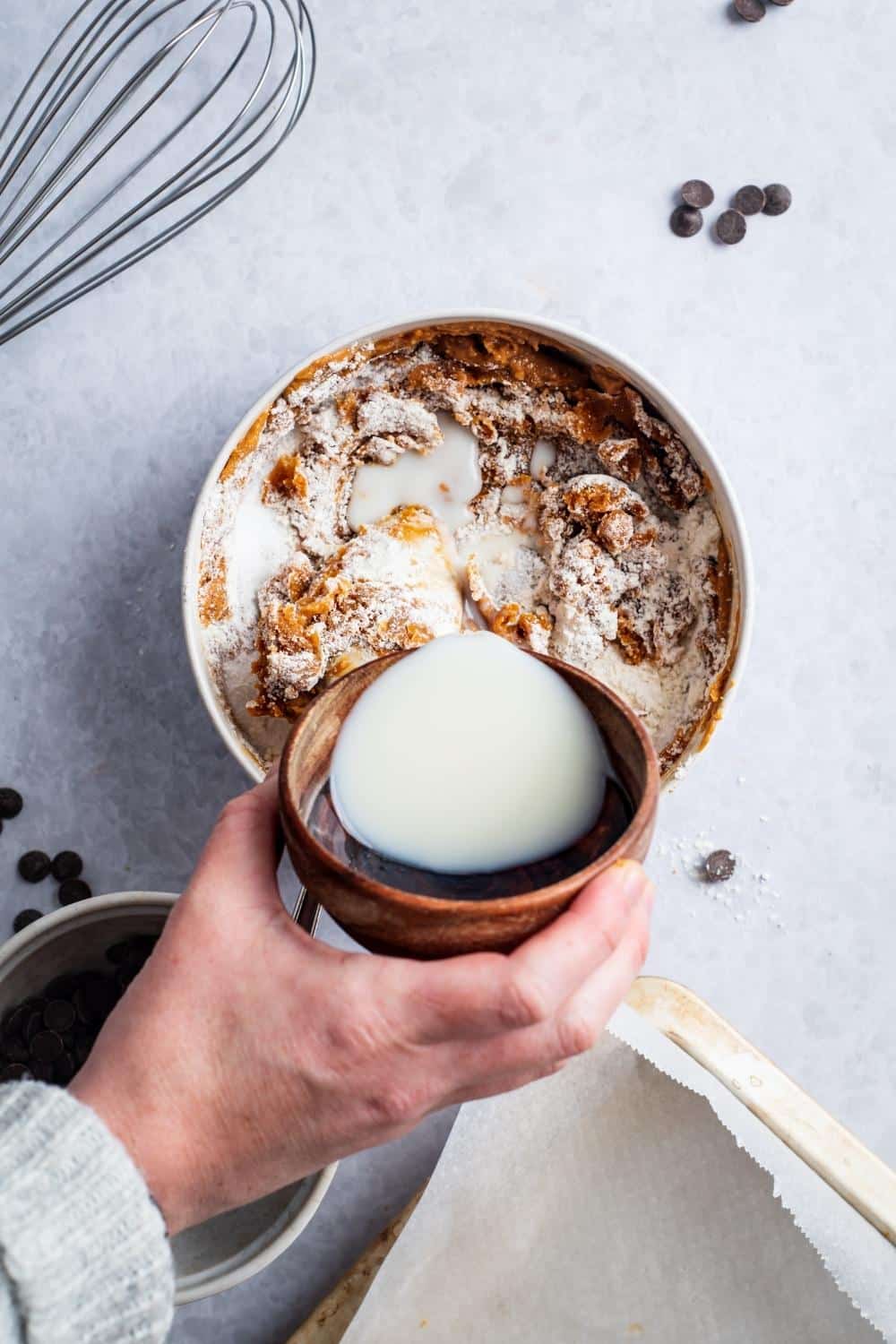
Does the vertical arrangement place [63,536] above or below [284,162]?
below

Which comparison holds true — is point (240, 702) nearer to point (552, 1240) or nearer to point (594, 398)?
point (594, 398)

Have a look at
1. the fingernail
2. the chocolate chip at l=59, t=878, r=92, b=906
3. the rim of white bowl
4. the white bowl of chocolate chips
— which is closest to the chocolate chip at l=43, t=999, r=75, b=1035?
the white bowl of chocolate chips

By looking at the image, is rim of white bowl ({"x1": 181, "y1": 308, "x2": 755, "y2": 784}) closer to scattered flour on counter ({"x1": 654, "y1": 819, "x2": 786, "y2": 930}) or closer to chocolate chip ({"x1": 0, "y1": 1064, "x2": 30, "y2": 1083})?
scattered flour on counter ({"x1": 654, "y1": 819, "x2": 786, "y2": 930})

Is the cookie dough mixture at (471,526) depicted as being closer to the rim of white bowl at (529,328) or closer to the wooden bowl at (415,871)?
the rim of white bowl at (529,328)

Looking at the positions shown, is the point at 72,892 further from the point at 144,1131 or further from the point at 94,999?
the point at 144,1131

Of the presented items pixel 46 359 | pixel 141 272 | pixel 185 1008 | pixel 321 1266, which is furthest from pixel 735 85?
pixel 321 1266

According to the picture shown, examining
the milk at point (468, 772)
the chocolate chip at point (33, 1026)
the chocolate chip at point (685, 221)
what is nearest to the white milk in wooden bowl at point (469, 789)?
the milk at point (468, 772)
